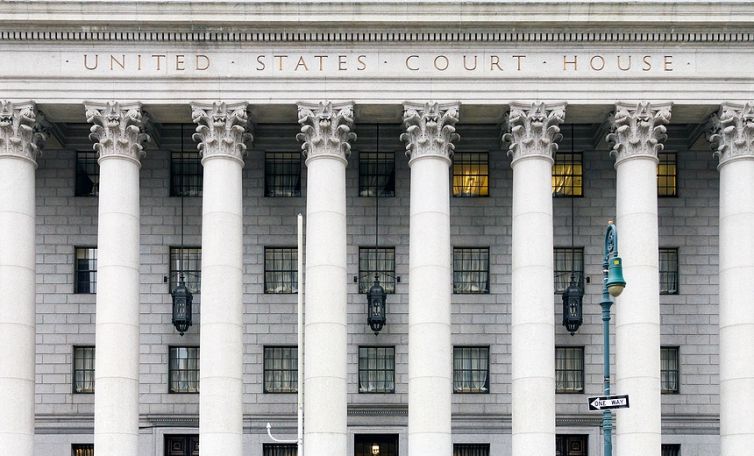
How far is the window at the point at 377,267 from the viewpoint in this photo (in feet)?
162

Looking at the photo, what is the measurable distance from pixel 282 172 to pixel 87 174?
24.7ft

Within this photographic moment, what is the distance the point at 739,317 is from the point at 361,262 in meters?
Result: 14.1

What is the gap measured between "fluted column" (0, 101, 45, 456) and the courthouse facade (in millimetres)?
73

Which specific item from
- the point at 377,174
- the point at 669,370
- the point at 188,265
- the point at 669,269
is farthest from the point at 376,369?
the point at 669,269

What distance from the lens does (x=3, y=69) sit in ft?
146

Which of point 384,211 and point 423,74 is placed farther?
point 384,211

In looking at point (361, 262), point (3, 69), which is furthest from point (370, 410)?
point (3, 69)

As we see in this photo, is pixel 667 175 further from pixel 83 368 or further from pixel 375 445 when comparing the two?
pixel 83 368

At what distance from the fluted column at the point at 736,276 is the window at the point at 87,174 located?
23.3m

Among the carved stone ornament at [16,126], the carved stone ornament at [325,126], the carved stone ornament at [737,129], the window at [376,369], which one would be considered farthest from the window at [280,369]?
the carved stone ornament at [737,129]

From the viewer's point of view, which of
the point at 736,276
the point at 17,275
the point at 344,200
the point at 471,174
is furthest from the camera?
the point at 471,174

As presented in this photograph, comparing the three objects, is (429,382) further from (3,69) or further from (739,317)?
(3,69)

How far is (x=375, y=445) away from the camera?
48.6 meters

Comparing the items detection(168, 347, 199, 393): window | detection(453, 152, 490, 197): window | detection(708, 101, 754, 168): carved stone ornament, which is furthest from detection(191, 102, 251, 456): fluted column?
detection(708, 101, 754, 168): carved stone ornament
